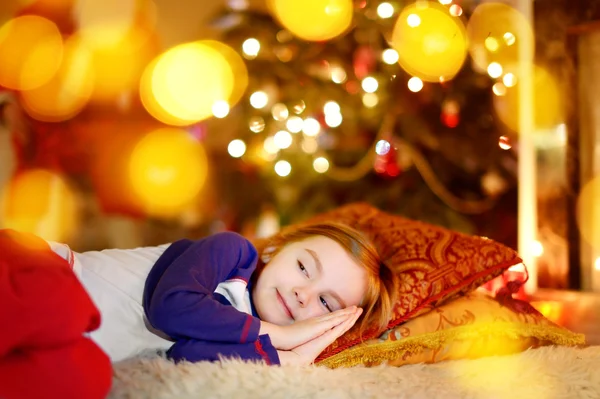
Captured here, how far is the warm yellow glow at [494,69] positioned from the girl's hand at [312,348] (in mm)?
1505

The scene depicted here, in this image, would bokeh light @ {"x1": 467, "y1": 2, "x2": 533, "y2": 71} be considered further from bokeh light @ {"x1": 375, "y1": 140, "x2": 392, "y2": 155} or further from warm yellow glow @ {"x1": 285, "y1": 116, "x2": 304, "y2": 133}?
warm yellow glow @ {"x1": 285, "y1": 116, "x2": 304, "y2": 133}

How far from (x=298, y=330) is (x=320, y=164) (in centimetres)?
149

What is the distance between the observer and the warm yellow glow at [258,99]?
100 inches

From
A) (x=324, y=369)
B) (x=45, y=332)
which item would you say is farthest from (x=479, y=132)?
(x=45, y=332)

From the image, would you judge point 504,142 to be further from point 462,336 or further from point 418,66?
point 462,336

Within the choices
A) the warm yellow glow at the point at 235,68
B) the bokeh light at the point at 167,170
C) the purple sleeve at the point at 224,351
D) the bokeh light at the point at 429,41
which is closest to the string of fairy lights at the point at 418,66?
the bokeh light at the point at 429,41

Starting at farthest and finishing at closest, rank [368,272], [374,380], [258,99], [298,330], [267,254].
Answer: [258,99]
[267,254]
[368,272]
[298,330]
[374,380]

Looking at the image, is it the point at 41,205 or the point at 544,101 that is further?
the point at 41,205

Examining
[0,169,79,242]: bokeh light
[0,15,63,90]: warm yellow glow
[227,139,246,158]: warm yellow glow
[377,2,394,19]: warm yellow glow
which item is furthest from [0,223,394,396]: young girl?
[0,15,63,90]: warm yellow glow

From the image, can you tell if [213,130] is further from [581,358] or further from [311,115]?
[581,358]

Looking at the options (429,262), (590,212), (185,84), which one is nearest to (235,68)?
(185,84)

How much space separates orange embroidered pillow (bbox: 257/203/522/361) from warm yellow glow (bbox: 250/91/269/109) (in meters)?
1.05

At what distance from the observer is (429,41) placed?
2348 mm

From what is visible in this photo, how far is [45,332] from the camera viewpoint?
34.3 inches
